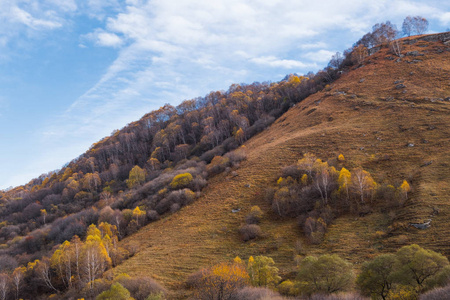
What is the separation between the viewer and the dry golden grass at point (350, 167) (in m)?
32.3

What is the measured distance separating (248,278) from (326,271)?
8.72 meters

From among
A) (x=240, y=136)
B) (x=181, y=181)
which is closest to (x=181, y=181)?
(x=181, y=181)

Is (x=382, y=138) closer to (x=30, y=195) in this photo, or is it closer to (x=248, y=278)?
(x=248, y=278)

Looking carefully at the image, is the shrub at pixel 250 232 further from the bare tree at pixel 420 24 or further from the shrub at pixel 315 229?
the bare tree at pixel 420 24

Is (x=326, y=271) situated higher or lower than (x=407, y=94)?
lower

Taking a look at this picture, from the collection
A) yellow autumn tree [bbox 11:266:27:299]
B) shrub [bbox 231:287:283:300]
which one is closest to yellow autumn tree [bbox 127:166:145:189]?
yellow autumn tree [bbox 11:266:27:299]

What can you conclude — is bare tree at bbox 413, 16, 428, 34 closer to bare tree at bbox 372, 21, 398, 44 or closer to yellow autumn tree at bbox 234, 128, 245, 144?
bare tree at bbox 372, 21, 398, 44

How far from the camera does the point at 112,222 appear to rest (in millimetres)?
61625

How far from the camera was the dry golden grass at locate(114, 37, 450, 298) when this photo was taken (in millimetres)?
32281

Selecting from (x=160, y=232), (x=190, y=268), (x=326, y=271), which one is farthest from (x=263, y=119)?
(x=326, y=271)

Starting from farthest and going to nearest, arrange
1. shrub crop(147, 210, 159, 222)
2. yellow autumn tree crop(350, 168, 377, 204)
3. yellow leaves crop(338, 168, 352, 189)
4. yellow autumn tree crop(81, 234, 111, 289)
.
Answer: shrub crop(147, 210, 159, 222), yellow leaves crop(338, 168, 352, 189), yellow autumn tree crop(81, 234, 111, 289), yellow autumn tree crop(350, 168, 377, 204)

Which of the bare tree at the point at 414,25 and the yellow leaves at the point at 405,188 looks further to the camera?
the bare tree at the point at 414,25

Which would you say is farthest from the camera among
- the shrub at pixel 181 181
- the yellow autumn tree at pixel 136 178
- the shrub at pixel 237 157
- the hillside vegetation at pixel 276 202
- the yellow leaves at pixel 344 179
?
the yellow autumn tree at pixel 136 178

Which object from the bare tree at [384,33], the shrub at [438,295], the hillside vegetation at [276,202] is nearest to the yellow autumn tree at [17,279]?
the hillside vegetation at [276,202]
